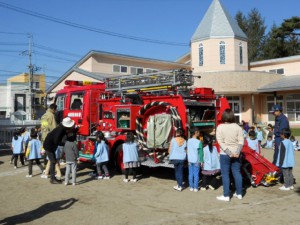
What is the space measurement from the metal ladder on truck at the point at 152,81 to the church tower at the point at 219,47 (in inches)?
805

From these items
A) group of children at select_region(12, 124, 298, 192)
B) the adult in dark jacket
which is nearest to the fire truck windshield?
the adult in dark jacket

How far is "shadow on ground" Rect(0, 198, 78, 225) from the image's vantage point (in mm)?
6047

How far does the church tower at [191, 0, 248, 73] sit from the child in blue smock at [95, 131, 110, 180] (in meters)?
21.8

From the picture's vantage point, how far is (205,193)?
7910 mm

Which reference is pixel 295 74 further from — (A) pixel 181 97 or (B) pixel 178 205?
(B) pixel 178 205

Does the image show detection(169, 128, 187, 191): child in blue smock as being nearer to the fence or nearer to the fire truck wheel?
the fire truck wheel

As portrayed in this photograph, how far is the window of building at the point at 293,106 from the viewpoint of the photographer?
2838cm

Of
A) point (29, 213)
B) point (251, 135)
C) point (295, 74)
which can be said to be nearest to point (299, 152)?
point (251, 135)

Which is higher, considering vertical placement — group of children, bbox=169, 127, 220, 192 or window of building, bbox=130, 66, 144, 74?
window of building, bbox=130, 66, 144, 74

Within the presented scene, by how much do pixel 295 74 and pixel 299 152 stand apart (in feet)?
59.9

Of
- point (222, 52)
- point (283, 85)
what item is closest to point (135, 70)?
point (222, 52)

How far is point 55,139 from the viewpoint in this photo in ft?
30.5

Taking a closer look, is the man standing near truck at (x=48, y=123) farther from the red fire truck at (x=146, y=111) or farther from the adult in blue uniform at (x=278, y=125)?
the adult in blue uniform at (x=278, y=125)

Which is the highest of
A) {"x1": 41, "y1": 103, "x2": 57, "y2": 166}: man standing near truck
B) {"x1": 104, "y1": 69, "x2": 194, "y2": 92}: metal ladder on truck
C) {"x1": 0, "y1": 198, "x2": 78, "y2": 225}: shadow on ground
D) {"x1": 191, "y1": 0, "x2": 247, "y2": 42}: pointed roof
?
{"x1": 191, "y1": 0, "x2": 247, "y2": 42}: pointed roof
